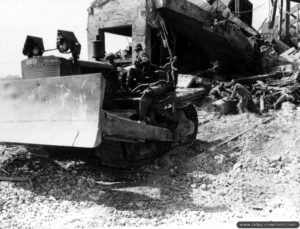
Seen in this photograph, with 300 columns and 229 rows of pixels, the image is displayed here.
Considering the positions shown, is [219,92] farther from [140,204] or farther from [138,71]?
[140,204]

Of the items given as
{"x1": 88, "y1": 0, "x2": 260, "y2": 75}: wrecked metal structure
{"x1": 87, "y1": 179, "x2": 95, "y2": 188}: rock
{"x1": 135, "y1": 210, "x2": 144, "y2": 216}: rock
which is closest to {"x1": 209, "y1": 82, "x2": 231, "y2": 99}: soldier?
{"x1": 88, "y1": 0, "x2": 260, "y2": 75}: wrecked metal structure

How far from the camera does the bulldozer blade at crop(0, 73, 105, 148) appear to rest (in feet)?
13.8

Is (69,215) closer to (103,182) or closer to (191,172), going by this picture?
(103,182)

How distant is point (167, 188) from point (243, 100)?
13.9 ft

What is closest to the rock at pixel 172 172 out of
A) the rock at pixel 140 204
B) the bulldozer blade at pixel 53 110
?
the rock at pixel 140 204

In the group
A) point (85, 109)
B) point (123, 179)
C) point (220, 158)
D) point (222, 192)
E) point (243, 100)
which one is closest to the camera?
point (85, 109)

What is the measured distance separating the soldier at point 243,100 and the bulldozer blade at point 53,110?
17.0ft

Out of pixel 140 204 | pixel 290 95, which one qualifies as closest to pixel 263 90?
pixel 290 95

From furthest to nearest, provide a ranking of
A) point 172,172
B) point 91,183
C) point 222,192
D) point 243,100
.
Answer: point 243,100
point 172,172
point 91,183
point 222,192

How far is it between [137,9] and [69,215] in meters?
7.33

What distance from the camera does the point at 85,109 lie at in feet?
14.0

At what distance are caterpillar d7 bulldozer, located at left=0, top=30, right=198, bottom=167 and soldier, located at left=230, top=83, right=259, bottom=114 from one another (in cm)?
237

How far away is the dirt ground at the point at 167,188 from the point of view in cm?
427

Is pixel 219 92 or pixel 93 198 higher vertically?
pixel 219 92
